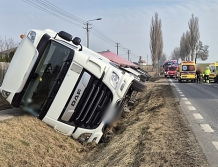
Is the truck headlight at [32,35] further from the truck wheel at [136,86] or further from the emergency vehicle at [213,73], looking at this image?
the emergency vehicle at [213,73]

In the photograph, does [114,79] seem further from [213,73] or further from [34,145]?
[213,73]

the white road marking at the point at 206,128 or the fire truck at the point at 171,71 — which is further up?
the fire truck at the point at 171,71

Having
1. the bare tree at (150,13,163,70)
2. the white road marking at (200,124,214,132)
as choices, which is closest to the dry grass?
the white road marking at (200,124,214,132)

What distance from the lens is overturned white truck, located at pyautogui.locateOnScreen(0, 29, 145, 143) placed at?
19.4ft

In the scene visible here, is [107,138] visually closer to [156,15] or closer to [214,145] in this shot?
[214,145]

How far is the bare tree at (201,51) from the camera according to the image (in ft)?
224

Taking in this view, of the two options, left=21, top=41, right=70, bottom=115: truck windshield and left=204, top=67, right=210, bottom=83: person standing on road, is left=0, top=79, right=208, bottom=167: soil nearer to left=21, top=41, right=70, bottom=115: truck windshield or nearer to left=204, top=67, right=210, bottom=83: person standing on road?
left=21, top=41, right=70, bottom=115: truck windshield

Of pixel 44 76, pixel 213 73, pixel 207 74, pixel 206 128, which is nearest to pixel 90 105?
pixel 44 76

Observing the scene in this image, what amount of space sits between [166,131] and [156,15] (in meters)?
57.6

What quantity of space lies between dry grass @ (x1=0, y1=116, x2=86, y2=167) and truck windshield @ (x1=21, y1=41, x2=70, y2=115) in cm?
47

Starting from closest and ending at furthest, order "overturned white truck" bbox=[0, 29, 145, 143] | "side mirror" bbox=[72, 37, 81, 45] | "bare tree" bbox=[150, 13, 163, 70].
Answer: "overturned white truck" bbox=[0, 29, 145, 143] < "side mirror" bbox=[72, 37, 81, 45] < "bare tree" bbox=[150, 13, 163, 70]

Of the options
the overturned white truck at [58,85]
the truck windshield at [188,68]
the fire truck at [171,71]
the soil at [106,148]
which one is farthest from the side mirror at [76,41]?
the fire truck at [171,71]

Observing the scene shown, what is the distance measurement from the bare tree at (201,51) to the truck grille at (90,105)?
2550 inches

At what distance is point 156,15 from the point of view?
60719 mm
